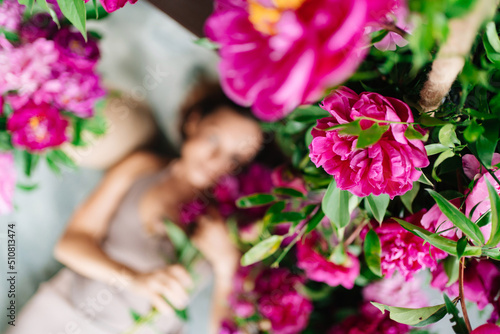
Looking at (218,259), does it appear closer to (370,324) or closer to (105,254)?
(105,254)

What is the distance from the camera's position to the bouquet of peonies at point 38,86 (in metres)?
0.71

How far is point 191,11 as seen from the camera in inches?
25.1

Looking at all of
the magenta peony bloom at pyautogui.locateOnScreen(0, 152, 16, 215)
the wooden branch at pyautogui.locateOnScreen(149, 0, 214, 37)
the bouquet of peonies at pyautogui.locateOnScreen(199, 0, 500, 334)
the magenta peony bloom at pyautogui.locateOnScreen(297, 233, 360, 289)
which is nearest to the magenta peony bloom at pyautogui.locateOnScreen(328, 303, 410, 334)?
the bouquet of peonies at pyautogui.locateOnScreen(199, 0, 500, 334)

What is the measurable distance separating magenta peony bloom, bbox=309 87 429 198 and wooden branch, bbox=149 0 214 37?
14.5 inches

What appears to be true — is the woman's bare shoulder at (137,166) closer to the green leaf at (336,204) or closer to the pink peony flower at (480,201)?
the green leaf at (336,204)

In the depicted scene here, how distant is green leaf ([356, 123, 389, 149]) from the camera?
31 centimetres

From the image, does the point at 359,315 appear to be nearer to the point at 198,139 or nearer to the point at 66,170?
the point at 198,139

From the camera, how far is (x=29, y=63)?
71 cm

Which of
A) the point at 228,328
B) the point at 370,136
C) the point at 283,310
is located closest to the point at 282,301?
→ the point at 283,310

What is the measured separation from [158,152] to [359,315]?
575 millimetres

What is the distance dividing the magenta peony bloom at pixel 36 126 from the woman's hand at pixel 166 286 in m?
0.34

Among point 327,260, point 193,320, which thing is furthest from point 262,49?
point 193,320

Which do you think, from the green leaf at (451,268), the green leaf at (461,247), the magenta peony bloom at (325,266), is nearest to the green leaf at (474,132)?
the green leaf at (461,247)

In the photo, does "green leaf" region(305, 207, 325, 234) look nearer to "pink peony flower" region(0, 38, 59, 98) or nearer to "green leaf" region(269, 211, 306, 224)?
"green leaf" region(269, 211, 306, 224)
